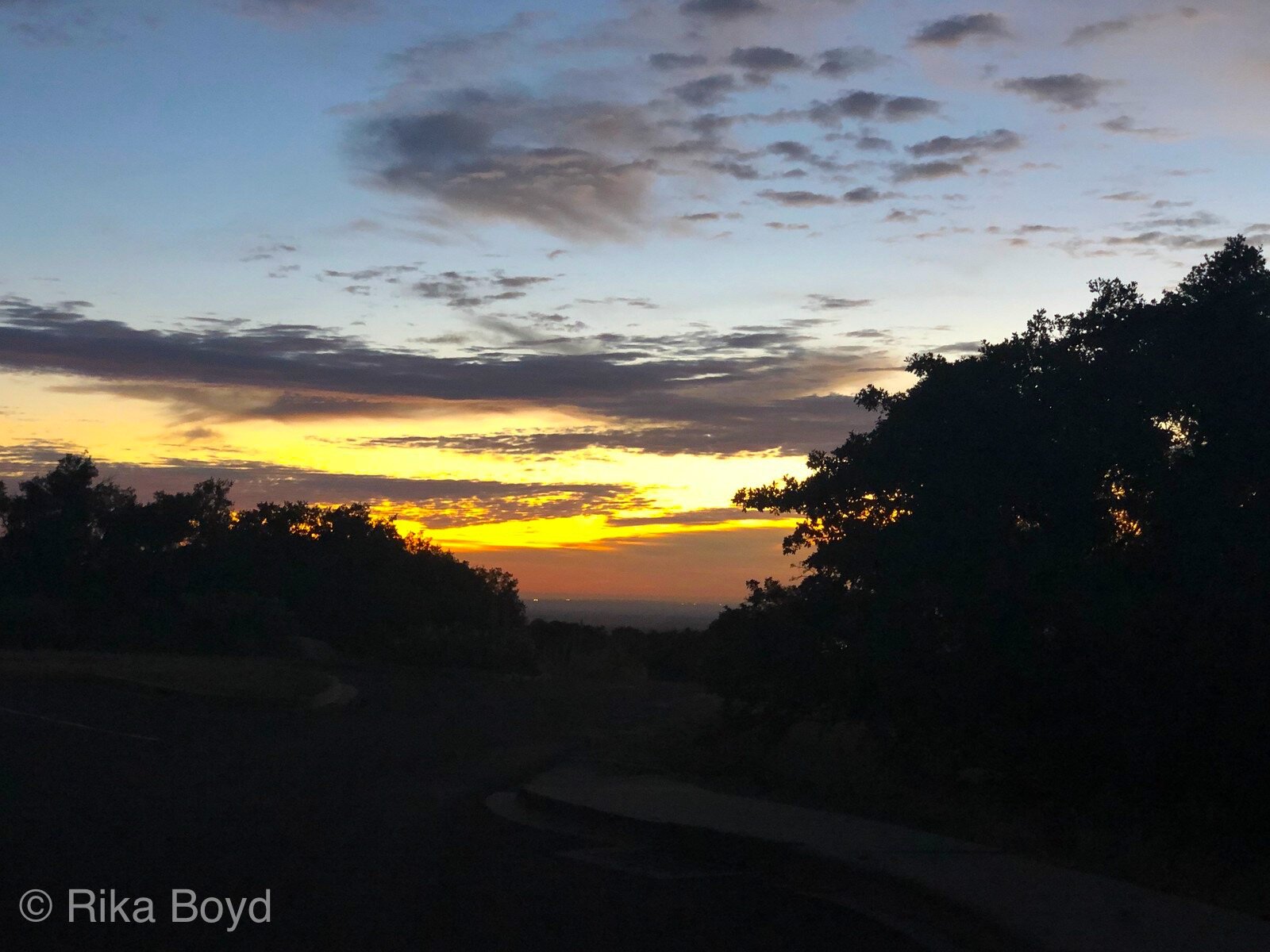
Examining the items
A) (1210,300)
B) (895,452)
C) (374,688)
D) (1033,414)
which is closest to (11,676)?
(374,688)

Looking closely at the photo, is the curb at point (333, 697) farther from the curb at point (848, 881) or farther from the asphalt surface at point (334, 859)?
the curb at point (848, 881)

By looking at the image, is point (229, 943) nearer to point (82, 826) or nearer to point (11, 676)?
point (82, 826)

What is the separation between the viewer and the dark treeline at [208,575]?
39.9 meters

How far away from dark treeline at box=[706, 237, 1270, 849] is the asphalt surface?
3473mm

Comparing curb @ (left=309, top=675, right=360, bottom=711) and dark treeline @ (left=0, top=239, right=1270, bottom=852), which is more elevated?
dark treeline @ (left=0, top=239, right=1270, bottom=852)

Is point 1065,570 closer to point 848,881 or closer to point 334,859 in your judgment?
point 848,881

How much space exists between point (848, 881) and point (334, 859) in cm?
352

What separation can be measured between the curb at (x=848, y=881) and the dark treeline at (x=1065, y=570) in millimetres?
2899

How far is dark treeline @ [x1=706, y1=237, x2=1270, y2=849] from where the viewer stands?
32.0 feet

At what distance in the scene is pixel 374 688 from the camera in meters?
26.8

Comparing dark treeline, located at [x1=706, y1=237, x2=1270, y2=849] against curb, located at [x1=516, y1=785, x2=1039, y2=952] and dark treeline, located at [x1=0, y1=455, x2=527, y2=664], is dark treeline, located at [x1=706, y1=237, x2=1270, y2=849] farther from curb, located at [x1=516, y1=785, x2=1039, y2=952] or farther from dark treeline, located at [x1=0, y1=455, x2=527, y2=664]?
dark treeline, located at [x1=0, y1=455, x2=527, y2=664]
